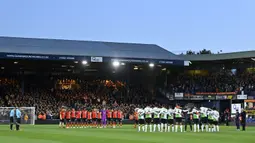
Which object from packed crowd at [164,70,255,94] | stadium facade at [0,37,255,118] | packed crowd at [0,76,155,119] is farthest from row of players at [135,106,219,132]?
packed crowd at [164,70,255,94]

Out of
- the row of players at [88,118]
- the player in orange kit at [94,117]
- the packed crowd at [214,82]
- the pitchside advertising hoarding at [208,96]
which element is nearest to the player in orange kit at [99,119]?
the row of players at [88,118]

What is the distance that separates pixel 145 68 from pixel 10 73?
760 inches

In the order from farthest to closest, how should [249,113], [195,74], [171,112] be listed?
[195,74]
[249,113]
[171,112]

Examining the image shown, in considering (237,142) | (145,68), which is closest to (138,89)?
(145,68)

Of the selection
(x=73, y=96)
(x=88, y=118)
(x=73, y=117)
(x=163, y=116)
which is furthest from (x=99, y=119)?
(x=73, y=96)

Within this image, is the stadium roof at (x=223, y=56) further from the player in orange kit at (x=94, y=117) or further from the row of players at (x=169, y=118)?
the row of players at (x=169, y=118)

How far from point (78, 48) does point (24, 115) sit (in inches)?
501

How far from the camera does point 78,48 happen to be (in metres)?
68.5

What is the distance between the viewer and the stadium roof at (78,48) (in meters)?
64.2

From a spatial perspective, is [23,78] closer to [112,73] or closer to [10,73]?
[10,73]

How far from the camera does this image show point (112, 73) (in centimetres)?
8062

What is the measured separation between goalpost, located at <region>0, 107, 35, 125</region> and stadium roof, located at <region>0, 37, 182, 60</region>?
6.94 m

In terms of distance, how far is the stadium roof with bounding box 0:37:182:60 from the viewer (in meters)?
64.2

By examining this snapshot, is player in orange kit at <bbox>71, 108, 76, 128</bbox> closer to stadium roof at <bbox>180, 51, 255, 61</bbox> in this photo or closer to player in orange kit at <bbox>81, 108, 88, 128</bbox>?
player in orange kit at <bbox>81, 108, 88, 128</bbox>
